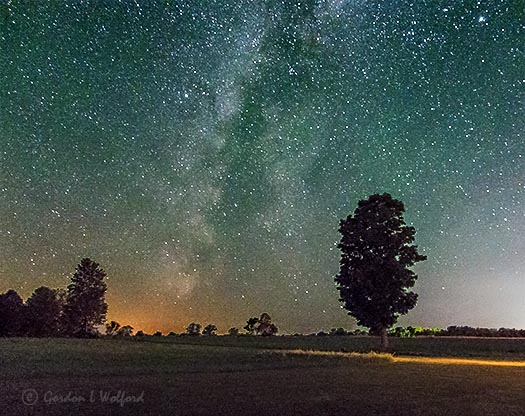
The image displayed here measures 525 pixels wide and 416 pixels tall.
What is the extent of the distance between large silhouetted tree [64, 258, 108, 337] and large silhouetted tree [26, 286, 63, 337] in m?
3.23

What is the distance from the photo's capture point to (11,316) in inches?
4636

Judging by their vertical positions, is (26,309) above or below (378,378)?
above

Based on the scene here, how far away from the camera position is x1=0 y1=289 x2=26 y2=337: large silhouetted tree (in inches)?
4560

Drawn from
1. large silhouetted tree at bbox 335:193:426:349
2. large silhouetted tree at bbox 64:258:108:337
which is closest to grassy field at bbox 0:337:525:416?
large silhouetted tree at bbox 335:193:426:349

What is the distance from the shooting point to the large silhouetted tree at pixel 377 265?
5809 centimetres

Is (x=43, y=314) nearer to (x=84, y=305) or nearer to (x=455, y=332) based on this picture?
(x=84, y=305)

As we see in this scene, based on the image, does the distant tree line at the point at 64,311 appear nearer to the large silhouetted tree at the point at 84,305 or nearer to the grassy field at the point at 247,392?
the large silhouetted tree at the point at 84,305

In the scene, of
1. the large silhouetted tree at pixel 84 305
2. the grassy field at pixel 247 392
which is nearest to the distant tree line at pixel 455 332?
the large silhouetted tree at pixel 84 305

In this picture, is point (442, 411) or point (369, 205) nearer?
point (442, 411)

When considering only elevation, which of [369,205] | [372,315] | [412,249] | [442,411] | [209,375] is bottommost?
[442,411]

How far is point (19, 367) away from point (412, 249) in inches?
1637

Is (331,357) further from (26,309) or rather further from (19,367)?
(26,309)

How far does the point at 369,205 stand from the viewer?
6203cm

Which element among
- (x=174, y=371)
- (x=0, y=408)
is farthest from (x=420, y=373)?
(x=0, y=408)
